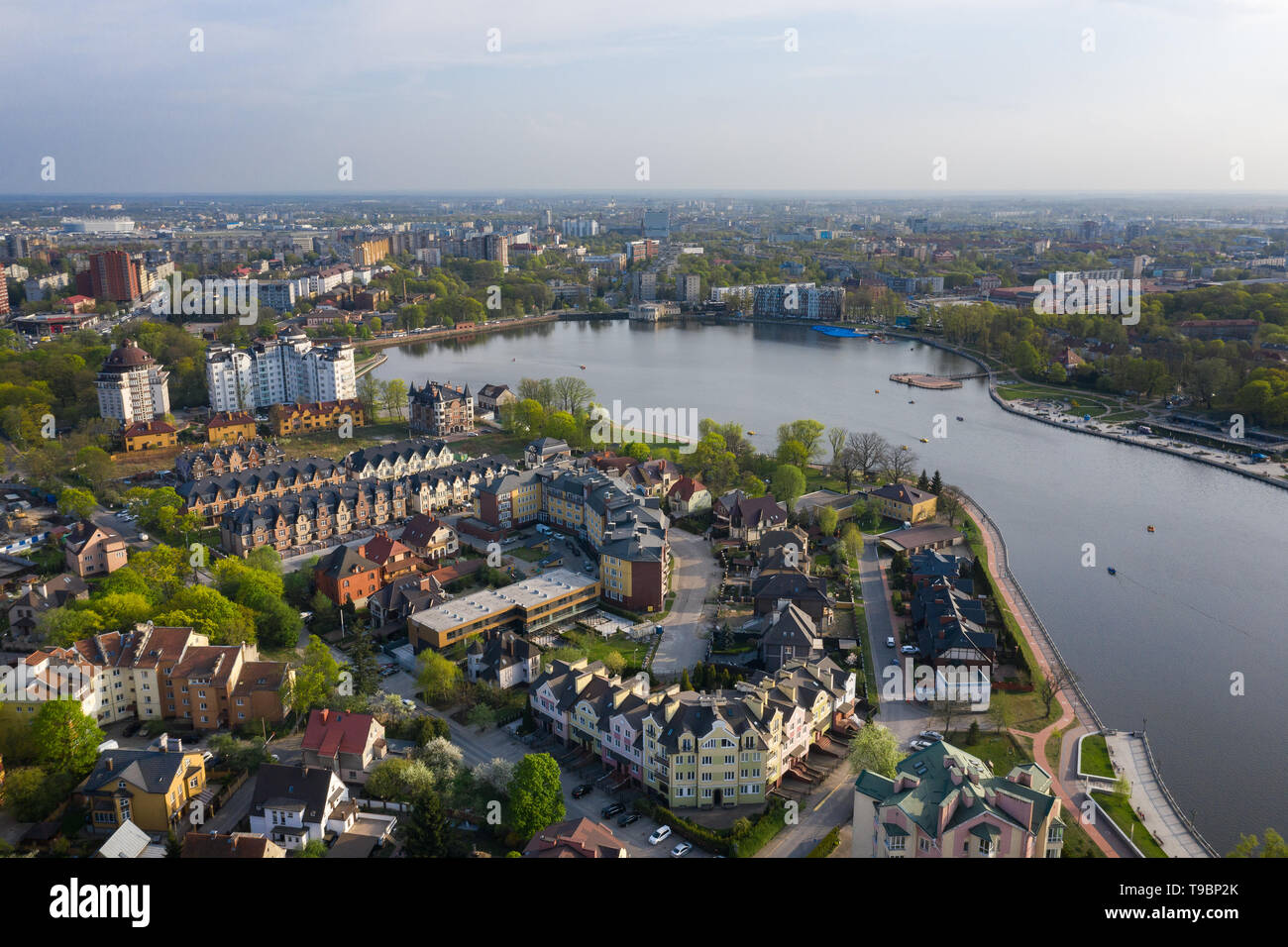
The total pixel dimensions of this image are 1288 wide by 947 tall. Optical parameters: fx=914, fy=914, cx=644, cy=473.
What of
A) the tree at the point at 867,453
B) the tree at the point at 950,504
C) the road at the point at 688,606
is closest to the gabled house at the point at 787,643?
the road at the point at 688,606

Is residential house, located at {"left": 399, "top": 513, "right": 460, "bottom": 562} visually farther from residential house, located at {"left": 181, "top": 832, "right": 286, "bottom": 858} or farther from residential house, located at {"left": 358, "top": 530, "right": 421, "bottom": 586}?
residential house, located at {"left": 181, "top": 832, "right": 286, "bottom": 858}

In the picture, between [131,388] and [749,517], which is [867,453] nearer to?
[749,517]

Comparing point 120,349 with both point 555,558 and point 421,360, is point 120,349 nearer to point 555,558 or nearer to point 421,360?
point 421,360

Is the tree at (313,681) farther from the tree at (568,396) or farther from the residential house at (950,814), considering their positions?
the tree at (568,396)

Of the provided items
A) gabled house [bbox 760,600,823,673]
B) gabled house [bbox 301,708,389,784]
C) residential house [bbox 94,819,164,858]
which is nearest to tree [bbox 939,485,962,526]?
gabled house [bbox 760,600,823,673]

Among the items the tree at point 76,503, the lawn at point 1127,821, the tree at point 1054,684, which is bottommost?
the lawn at point 1127,821
